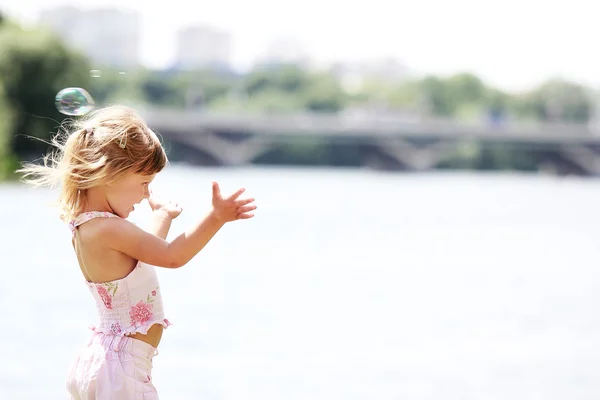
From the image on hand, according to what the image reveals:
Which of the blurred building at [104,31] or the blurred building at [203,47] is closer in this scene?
the blurred building at [104,31]

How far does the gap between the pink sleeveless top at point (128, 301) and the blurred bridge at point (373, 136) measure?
48631mm

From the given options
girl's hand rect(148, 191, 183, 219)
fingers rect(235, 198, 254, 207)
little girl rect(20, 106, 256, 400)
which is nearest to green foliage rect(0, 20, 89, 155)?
girl's hand rect(148, 191, 183, 219)

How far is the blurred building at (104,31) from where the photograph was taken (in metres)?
69.7

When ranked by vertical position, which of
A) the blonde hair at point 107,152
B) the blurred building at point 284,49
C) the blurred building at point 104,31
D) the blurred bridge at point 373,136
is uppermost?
the blurred building at point 284,49

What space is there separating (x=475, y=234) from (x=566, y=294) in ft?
32.8

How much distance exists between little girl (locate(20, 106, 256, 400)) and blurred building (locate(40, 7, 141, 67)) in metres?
65.8

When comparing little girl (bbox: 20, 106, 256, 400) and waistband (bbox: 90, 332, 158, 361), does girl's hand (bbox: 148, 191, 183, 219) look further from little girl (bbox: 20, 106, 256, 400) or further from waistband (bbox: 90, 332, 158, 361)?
waistband (bbox: 90, 332, 158, 361)

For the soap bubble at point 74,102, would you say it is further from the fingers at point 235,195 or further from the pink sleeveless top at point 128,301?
the fingers at point 235,195

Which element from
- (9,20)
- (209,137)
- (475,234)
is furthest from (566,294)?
(209,137)

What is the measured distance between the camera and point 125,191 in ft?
8.99

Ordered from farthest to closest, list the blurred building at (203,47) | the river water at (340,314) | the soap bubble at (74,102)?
the blurred building at (203,47) < the river water at (340,314) < the soap bubble at (74,102)

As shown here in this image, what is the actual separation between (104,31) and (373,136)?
22.1 m

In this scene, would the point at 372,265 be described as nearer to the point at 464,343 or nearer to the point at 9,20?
the point at 464,343

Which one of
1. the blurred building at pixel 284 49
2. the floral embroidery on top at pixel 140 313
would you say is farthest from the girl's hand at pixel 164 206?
the blurred building at pixel 284 49
